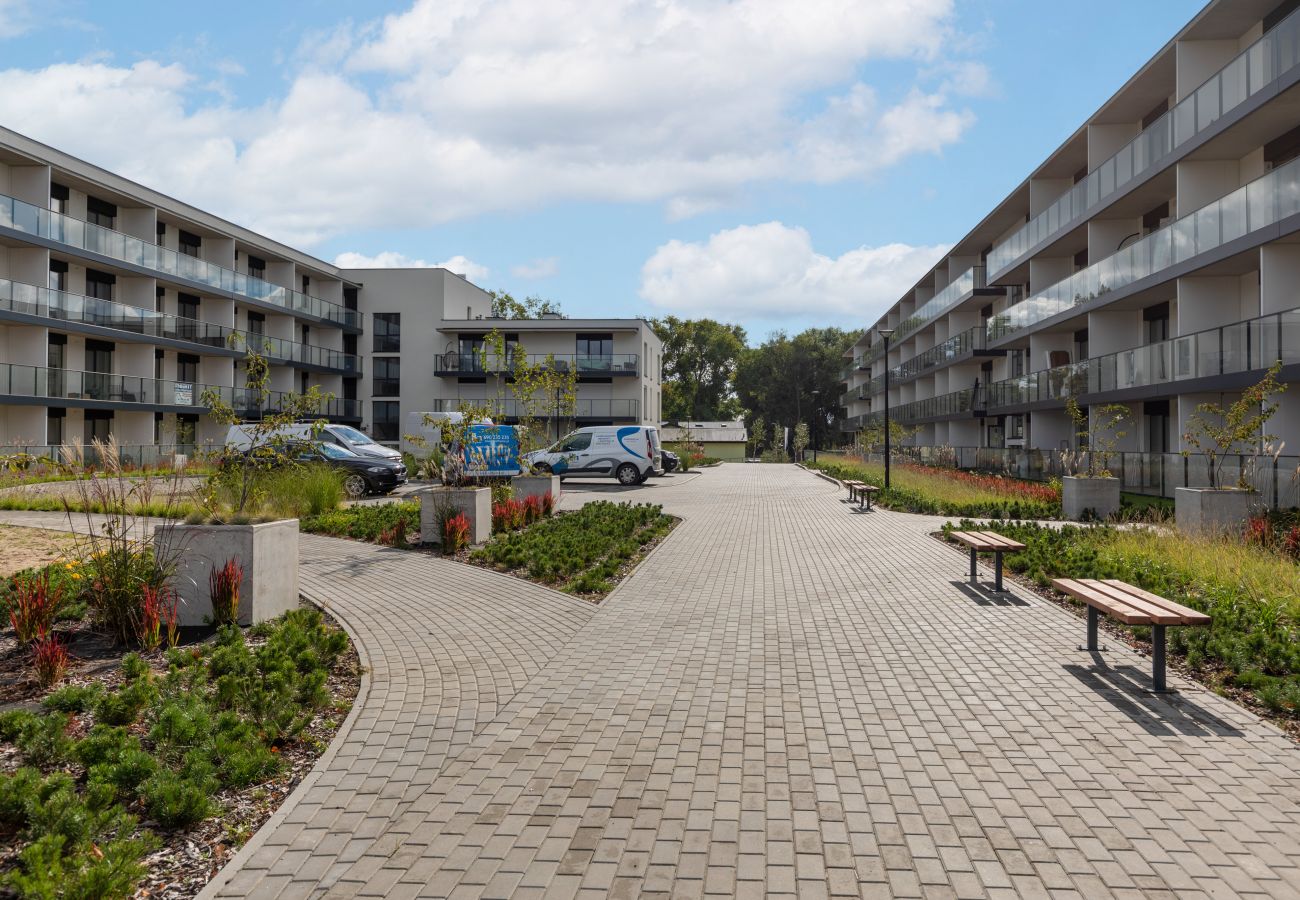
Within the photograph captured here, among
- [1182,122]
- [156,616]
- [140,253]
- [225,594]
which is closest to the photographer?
[156,616]

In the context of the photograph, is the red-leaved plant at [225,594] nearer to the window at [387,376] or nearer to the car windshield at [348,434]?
the car windshield at [348,434]

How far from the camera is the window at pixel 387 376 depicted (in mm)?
49344

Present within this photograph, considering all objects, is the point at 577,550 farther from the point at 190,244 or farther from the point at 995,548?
the point at 190,244

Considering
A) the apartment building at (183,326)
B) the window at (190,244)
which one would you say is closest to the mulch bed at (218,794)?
the apartment building at (183,326)

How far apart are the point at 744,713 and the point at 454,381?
45.6 m

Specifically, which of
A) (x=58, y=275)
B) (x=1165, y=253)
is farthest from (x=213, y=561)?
(x=58, y=275)

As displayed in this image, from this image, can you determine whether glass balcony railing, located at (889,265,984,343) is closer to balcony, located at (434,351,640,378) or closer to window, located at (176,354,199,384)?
balcony, located at (434,351,640,378)

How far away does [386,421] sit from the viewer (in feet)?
163

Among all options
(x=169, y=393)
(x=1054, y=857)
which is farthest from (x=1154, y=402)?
(x=169, y=393)

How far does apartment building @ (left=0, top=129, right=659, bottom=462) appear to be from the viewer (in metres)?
27.1

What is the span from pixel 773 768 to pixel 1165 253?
20.8m

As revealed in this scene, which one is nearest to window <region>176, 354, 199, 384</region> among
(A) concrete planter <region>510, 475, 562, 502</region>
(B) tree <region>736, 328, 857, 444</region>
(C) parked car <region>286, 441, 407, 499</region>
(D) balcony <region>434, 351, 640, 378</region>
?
(D) balcony <region>434, 351, 640, 378</region>

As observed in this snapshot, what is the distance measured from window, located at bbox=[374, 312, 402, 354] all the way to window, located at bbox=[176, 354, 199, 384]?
13528 millimetres

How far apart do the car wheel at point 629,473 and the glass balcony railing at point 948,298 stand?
61.3 feet
